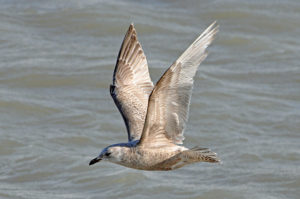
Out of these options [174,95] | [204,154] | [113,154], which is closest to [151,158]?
[113,154]

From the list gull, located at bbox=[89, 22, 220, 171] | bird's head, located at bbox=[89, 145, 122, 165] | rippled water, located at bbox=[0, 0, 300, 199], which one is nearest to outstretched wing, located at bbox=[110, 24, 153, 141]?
gull, located at bbox=[89, 22, 220, 171]

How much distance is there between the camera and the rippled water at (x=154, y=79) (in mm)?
9414

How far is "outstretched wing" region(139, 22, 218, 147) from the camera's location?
6449mm

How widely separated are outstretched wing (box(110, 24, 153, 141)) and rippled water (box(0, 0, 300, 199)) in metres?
1.70

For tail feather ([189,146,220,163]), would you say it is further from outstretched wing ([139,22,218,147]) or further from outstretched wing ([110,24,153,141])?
outstretched wing ([110,24,153,141])

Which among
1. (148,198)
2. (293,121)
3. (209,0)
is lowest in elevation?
(148,198)

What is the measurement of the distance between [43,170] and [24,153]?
16.6 inches

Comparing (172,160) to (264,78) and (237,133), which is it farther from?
(264,78)

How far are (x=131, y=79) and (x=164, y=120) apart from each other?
1.36 m

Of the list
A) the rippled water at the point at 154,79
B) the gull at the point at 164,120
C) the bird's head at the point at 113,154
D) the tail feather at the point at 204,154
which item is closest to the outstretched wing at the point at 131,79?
the gull at the point at 164,120

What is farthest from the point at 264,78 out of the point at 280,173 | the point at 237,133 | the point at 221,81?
the point at 280,173

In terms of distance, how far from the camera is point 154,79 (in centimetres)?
1154

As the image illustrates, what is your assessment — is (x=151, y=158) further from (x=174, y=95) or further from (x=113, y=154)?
(x=174, y=95)

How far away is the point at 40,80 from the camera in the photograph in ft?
38.1
